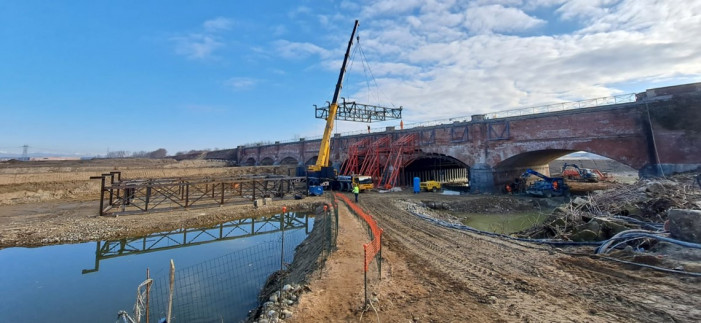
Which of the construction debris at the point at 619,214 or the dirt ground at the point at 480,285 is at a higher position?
the construction debris at the point at 619,214

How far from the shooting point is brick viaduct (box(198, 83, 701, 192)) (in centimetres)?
1413

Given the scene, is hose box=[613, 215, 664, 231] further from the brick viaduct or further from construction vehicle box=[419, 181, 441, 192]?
construction vehicle box=[419, 181, 441, 192]

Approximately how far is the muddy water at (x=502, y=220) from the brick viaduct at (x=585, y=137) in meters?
5.80

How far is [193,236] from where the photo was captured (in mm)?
12969

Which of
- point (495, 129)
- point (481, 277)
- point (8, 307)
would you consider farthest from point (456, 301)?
point (495, 129)

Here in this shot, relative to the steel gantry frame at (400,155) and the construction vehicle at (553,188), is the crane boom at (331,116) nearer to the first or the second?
the steel gantry frame at (400,155)

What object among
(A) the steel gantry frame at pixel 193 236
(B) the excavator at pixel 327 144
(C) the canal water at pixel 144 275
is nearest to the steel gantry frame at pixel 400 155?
(B) the excavator at pixel 327 144

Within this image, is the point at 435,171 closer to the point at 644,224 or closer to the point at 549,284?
the point at 644,224

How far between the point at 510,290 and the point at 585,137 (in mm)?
16694

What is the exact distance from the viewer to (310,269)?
7.05 meters

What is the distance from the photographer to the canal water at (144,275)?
6535 mm

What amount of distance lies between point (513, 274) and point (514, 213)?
11.3 m

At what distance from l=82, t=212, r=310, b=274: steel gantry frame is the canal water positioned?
0.04m

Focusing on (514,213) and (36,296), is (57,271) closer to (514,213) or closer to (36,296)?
(36,296)
